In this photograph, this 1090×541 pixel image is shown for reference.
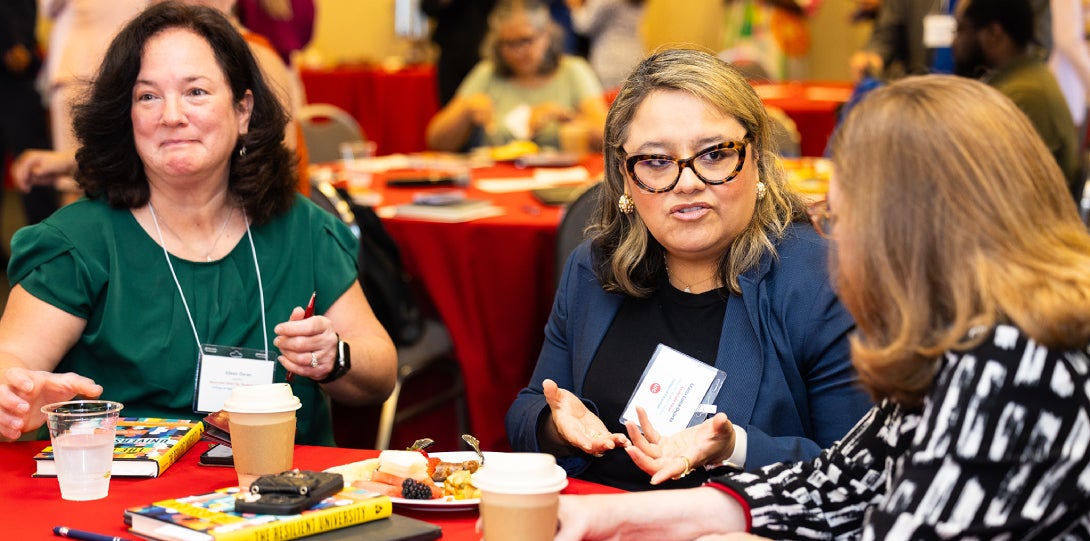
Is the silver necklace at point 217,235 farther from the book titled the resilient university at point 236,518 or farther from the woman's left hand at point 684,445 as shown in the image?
the woman's left hand at point 684,445

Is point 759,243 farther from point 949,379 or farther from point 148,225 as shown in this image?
point 148,225

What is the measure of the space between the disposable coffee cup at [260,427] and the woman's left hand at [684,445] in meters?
0.51

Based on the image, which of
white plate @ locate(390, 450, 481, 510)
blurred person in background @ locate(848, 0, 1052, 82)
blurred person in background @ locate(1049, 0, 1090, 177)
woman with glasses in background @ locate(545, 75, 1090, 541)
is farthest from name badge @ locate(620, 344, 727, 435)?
blurred person in background @ locate(848, 0, 1052, 82)

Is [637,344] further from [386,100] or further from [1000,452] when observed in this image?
[386,100]

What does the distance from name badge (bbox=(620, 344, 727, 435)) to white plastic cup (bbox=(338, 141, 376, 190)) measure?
2.63 m

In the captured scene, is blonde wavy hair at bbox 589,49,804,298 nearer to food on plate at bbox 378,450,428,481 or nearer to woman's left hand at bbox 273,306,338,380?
woman's left hand at bbox 273,306,338,380

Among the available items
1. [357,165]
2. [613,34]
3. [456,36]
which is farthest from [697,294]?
[613,34]

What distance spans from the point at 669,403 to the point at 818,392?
259mm

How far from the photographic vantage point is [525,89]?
5.70 metres

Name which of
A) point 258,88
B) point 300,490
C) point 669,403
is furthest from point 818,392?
point 258,88

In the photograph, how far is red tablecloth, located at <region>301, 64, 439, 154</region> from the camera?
884cm

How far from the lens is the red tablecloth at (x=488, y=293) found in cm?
374

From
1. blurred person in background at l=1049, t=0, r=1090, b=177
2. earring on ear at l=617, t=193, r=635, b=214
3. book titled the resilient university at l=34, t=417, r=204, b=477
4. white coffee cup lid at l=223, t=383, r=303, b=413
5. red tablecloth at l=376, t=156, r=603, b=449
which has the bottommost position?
red tablecloth at l=376, t=156, r=603, b=449

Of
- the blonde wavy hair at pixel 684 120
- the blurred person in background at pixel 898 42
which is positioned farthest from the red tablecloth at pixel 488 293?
the blurred person in background at pixel 898 42
